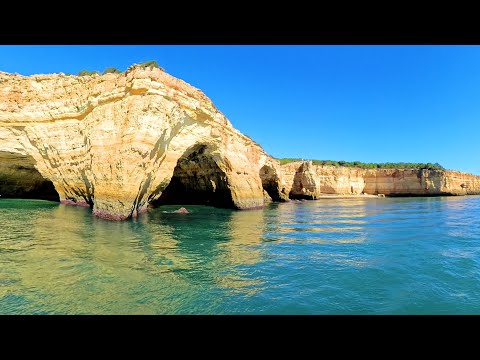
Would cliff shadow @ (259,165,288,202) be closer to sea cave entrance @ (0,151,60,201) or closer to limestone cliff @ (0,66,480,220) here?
limestone cliff @ (0,66,480,220)

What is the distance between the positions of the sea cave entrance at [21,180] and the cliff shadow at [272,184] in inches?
896

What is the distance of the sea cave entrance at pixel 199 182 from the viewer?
24.9m

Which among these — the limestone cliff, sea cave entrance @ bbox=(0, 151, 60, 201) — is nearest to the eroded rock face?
the limestone cliff

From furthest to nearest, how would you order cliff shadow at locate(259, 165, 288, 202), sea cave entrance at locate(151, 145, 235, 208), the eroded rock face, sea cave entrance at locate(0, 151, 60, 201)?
cliff shadow at locate(259, 165, 288, 202)
sea cave entrance at locate(151, 145, 235, 208)
sea cave entrance at locate(0, 151, 60, 201)
the eroded rock face

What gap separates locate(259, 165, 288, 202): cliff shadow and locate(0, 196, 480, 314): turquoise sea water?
22.2 metres

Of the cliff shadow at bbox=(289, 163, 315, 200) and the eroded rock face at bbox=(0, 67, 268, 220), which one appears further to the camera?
the cliff shadow at bbox=(289, 163, 315, 200)

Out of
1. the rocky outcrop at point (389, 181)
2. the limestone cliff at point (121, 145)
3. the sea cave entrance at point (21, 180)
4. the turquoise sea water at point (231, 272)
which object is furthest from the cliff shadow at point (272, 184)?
the sea cave entrance at point (21, 180)

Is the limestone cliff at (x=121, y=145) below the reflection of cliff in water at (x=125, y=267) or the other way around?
the other way around

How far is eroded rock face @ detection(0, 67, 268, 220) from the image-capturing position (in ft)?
54.5

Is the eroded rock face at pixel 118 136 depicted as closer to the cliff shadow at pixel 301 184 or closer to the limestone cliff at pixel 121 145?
the limestone cliff at pixel 121 145

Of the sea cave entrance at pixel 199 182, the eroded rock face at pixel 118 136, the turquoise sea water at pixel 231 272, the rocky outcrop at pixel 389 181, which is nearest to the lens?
the turquoise sea water at pixel 231 272
